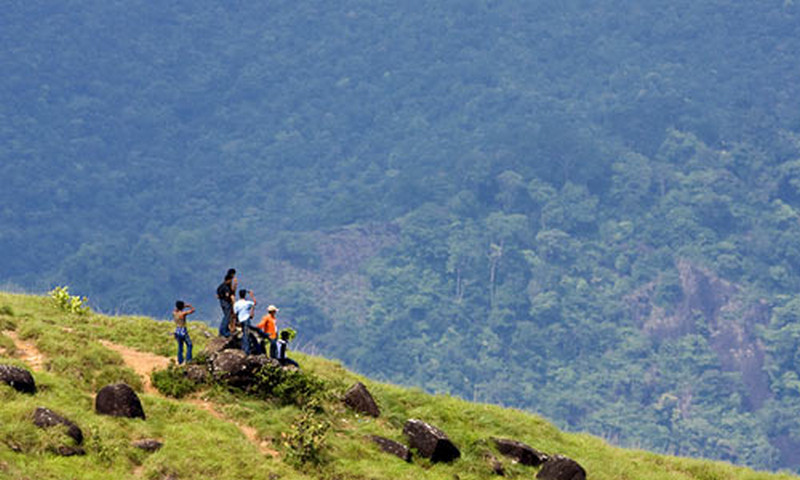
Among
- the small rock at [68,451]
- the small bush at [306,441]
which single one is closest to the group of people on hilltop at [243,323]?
the small bush at [306,441]

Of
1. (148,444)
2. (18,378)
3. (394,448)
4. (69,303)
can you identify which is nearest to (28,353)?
(18,378)

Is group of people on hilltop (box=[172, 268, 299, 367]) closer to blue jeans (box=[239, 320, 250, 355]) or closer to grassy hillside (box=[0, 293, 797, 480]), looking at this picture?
blue jeans (box=[239, 320, 250, 355])

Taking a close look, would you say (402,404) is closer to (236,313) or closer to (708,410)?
(236,313)

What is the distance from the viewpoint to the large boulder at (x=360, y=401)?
26.9 m

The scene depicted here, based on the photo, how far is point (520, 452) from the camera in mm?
26375

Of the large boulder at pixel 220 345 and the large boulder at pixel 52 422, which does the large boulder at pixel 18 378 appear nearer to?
the large boulder at pixel 52 422

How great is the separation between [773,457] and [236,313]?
6990 inches

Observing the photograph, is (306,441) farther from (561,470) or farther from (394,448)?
(561,470)

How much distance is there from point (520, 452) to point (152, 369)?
9.87 meters

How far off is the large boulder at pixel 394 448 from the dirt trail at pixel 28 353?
8667mm

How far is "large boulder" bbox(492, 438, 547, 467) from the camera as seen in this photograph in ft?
86.3

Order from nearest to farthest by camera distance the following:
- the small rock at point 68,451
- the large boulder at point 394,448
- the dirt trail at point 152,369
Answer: the small rock at point 68,451 → the dirt trail at point 152,369 → the large boulder at point 394,448

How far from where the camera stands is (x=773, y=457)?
18462cm

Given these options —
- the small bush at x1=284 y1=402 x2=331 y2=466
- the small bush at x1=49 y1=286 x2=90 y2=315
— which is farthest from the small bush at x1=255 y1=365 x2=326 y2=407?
the small bush at x1=49 y1=286 x2=90 y2=315
